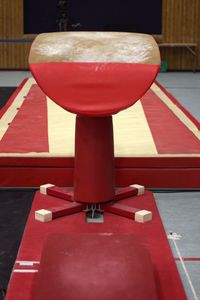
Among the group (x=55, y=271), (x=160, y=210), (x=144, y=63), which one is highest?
(x=144, y=63)

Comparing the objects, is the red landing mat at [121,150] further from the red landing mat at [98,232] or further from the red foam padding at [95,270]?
the red foam padding at [95,270]

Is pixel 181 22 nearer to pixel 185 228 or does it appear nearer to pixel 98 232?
pixel 185 228

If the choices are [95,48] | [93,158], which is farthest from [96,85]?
[93,158]

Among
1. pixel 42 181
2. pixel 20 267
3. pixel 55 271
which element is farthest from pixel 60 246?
pixel 42 181

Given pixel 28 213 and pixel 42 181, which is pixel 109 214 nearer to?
pixel 28 213

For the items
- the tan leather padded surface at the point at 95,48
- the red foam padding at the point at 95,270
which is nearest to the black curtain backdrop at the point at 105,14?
the tan leather padded surface at the point at 95,48

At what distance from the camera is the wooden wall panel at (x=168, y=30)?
460 inches

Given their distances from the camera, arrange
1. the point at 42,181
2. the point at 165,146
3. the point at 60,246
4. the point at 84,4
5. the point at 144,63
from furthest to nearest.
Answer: the point at 84,4 < the point at 165,146 < the point at 42,181 < the point at 144,63 < the point at 60,246

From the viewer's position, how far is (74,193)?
3.16 metres

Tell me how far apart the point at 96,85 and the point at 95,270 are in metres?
1.28

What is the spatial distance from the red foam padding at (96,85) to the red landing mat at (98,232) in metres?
0.61

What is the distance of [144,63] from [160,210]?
2.97 ft

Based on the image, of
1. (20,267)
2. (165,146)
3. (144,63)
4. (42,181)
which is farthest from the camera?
(165,146)

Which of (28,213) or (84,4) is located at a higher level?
(84,4)
